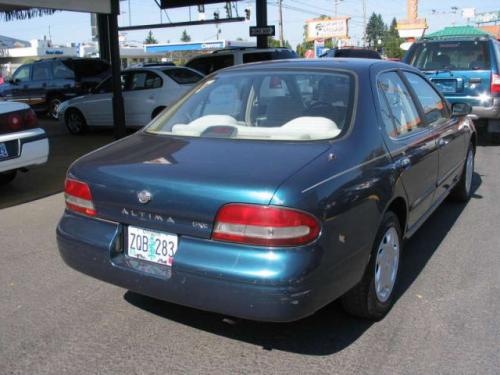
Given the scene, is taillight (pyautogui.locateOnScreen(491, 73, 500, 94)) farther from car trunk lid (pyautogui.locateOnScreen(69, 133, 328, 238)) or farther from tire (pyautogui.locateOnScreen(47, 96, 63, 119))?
tire (pyautogui.locateOnScreen(47, 96, 63, 119))

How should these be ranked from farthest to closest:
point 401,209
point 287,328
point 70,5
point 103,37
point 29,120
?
point 103,37 < point 70,5 < point 29,120 < point 401,209 < point 287,328

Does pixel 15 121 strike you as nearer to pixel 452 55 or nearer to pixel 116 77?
Answer: pixel 116 77

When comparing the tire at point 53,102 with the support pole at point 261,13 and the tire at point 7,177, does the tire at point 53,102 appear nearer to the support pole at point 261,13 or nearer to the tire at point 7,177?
the support pole at point 261,13

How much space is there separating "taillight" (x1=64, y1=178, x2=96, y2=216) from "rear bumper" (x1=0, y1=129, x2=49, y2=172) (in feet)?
10.9

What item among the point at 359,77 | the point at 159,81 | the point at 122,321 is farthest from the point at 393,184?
the point at 159,81

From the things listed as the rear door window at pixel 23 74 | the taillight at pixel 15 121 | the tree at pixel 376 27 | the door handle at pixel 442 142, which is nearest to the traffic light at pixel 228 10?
the rear door window at pixel 23 74

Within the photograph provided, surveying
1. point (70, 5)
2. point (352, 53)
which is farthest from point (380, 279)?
point (352, 53)

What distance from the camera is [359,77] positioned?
3656 millimetres

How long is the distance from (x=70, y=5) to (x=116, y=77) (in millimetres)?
1815

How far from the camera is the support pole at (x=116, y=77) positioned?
10.4m

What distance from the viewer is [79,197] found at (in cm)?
330

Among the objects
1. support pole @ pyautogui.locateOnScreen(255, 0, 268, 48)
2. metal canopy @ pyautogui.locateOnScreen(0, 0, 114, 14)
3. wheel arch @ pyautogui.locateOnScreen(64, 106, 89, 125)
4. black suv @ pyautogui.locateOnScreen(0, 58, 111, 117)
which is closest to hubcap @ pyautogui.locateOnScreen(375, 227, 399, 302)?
metal canopy @ pyautogui.locateOnScreen(0, 0, 114, 14)

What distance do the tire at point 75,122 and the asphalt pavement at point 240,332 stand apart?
28.2 feet

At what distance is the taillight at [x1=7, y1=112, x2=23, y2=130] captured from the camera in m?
6.42
